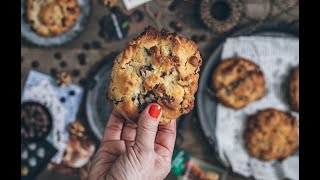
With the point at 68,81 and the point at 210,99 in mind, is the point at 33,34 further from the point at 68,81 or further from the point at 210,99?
the point at 210,99

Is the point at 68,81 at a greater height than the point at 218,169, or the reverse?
the point at 68,81

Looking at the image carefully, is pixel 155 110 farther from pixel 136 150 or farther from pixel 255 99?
pixel 255 99

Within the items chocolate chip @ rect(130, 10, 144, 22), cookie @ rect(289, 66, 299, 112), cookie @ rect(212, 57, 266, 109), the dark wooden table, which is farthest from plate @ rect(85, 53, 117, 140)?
cookie @ rect(289, 66, 299, 112)

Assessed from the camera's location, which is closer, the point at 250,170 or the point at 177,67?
the point at 177,67

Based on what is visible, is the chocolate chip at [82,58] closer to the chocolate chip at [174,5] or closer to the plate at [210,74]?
the chocolate chip at [174,5]

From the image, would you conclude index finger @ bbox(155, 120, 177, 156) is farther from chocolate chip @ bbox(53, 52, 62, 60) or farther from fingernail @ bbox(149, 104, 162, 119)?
chocolate chip @ bbox(53, 52, 62, 60)

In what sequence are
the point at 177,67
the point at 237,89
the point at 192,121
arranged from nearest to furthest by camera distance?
1. the point at 177,67
2. the point at 237,89
3. the point at 192,121
